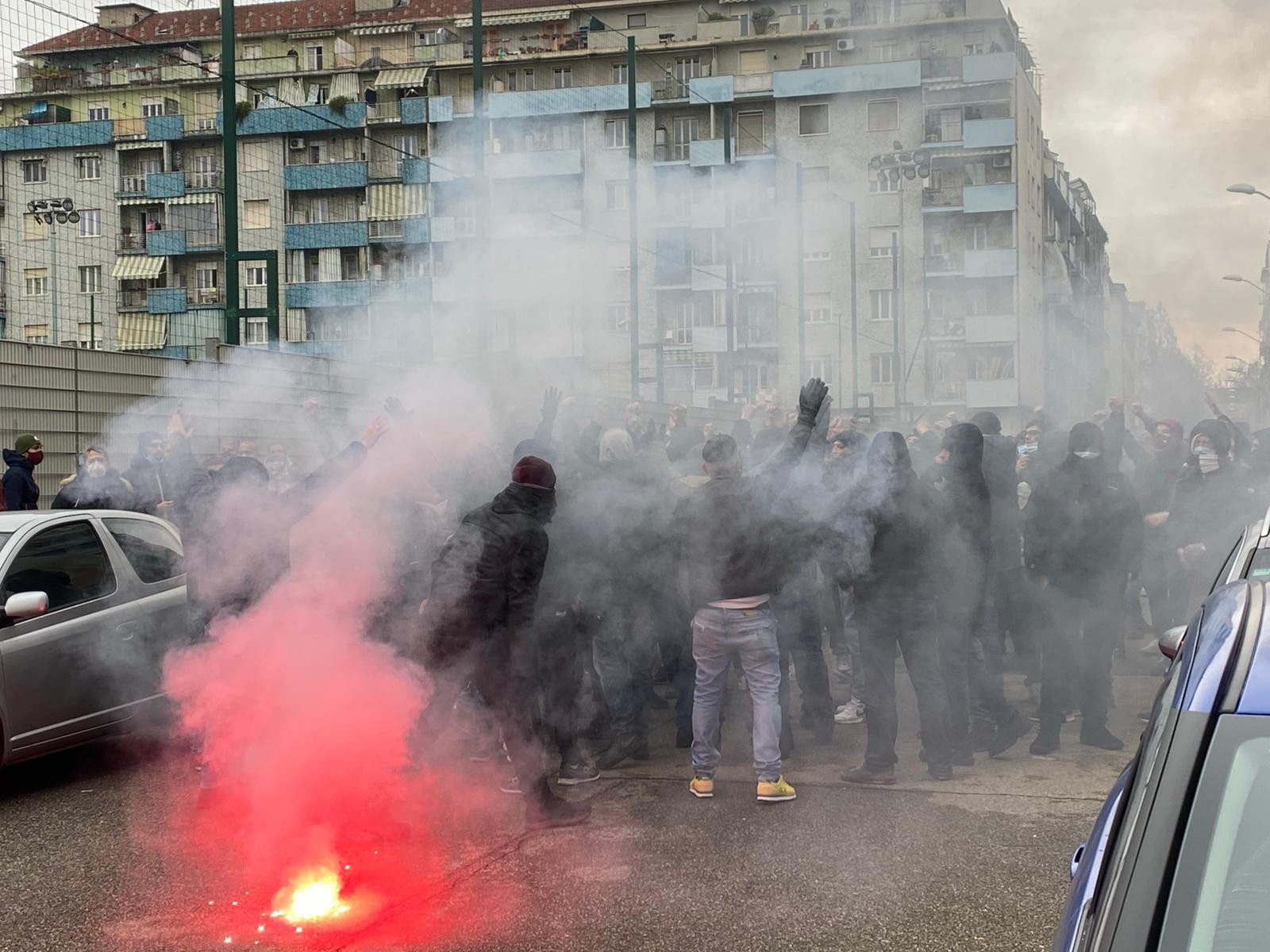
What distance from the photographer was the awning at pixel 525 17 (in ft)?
60.2

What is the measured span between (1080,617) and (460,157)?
9.12m

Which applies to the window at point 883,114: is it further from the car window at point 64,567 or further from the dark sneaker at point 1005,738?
the car window at point 64,567

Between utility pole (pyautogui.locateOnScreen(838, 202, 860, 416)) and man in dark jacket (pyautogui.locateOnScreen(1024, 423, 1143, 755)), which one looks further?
utility pole (pyautogui.locateOnScreen(838, 202, 860, 416))

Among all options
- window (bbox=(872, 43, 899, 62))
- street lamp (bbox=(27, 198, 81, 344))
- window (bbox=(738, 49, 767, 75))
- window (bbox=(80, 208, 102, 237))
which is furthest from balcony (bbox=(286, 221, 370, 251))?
window (bbox=(80, 208, 102, 237))

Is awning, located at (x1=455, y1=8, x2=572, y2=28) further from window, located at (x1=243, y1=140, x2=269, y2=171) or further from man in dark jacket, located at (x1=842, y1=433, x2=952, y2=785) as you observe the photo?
man in dark jacket, located at (x1=842, y1=433, x2=952, y2=785)

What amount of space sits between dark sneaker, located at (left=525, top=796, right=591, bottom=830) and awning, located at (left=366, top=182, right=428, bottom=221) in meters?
9.23

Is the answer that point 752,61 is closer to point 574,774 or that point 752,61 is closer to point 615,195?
point 615,195

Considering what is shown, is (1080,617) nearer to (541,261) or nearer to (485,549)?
(485,549)

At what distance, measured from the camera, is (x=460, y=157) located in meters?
13.6

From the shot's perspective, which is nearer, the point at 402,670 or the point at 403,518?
the point at 402,670

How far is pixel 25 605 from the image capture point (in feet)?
20.6

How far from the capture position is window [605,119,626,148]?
15281 mm

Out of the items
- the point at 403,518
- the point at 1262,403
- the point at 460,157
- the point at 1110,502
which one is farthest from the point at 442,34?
the point at 1262,403

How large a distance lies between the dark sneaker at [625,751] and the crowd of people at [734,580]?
1 cm
